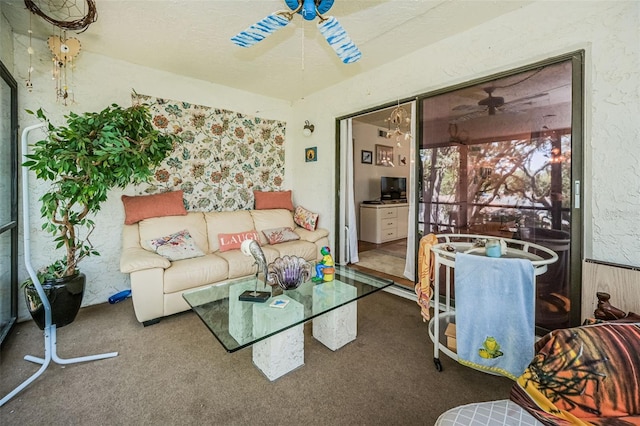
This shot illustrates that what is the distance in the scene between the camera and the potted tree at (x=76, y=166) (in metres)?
1.81

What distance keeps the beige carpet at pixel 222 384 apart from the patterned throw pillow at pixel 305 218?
5.79ft

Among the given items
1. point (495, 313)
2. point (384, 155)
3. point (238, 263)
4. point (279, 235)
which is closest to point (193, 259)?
point (238, 263)

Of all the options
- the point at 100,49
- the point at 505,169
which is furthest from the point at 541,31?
the point at 100,49

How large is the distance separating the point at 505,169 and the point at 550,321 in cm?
119

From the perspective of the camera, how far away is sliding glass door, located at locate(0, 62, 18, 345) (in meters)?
2.16

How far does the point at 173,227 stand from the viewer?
9.87ft

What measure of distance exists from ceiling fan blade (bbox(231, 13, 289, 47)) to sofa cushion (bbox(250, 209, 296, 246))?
7.51 ft

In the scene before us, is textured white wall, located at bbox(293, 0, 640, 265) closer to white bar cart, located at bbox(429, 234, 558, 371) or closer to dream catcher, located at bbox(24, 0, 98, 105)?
white bar cart, located at bbox(429, 234, 558, 371)

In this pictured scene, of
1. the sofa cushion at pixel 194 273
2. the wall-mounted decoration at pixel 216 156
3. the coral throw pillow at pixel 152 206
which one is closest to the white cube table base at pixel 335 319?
the sofa cushion at pixel 194 273

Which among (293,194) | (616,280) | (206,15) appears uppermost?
(206,15)

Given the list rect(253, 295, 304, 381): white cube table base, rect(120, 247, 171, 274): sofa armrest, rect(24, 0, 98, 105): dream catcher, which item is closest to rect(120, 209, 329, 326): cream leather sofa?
rect(120, 247, 171, 274): sofa armrest

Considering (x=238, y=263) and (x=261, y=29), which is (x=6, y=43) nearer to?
(x=261, y=29)

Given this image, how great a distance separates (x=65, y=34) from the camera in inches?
95.4

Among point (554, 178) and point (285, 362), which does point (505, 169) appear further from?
point (285, 362)
